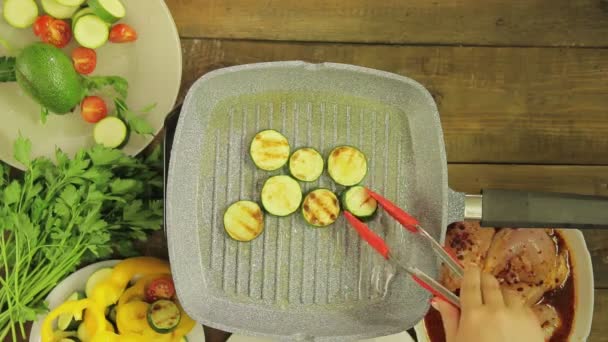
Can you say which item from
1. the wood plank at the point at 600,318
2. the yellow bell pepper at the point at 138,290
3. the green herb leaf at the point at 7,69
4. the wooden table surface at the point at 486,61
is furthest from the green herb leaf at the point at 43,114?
the wood plank at the point at 600,318

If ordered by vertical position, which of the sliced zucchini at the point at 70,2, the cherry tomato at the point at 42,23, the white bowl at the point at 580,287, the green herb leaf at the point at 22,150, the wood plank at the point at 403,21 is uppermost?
the sliced zucchini at the point at 70,2

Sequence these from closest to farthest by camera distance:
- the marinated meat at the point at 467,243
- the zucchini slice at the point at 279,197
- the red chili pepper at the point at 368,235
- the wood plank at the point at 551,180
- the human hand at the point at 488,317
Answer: the human hand at the point at 488,317 < the red chili pepper at the point at 368,235 < the zucchini slice at the point at 279,197 < the marinated meat at the point at 467,243 < the wood plank at the point at 551,180

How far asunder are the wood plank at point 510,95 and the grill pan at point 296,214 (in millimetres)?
238

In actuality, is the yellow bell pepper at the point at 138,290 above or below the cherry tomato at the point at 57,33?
below

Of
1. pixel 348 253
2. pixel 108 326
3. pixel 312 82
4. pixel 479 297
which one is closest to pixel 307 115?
pixel 312 82

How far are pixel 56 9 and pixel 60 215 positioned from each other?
0.52 meters

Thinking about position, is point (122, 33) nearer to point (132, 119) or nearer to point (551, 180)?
point (132, 119)

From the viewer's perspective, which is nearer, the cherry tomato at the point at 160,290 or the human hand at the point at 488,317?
the human hand at the point at 488,317

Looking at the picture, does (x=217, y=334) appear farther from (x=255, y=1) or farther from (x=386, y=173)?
(x=255, y=1)

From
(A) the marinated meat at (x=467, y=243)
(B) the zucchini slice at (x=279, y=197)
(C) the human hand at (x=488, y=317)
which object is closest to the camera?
(C) the human hand at (x=488, y=317)

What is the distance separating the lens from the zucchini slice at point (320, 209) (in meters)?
1.48

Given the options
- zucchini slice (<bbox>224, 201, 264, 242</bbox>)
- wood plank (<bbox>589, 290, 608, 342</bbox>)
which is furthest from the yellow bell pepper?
wood plank (<bbox>589, 290, 608, 342</bbox>)

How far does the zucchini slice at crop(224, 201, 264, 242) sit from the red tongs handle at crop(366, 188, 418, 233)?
0.97 feet

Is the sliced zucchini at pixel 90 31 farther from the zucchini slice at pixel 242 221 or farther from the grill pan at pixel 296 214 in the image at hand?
the zucchini slice at pixel 242 221
